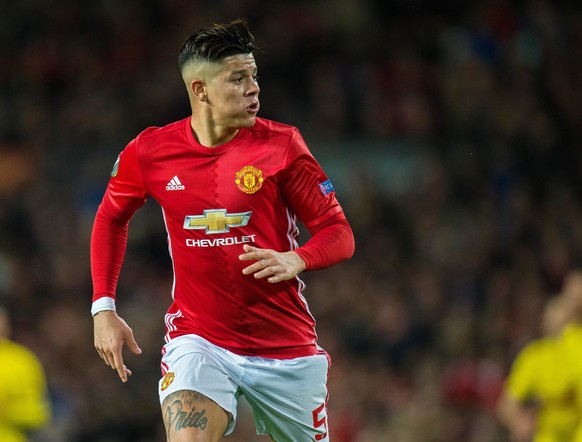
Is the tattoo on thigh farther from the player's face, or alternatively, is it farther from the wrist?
the player's face

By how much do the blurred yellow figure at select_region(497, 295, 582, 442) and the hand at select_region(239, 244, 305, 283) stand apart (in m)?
3.05

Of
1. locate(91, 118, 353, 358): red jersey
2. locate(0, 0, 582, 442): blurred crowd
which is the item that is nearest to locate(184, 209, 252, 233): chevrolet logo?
locate(91, 118, 353, 358): red jersey

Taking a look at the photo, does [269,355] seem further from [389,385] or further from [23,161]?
[23,161]

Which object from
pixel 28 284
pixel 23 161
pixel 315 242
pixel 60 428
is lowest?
pixel 60 428

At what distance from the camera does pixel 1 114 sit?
12.5 meters

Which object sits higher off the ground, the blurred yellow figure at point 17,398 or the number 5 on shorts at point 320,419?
the number 5 on shorts at point 320,419

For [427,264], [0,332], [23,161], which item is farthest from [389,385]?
[23,161]

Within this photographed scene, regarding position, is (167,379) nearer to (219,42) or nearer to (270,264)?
(270,264)

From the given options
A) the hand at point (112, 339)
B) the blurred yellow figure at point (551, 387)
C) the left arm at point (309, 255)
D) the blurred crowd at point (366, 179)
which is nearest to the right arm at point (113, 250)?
the hand at point (112, 339)

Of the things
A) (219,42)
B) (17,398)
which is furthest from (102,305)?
(17,398)

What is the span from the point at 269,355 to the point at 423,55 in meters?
8.19

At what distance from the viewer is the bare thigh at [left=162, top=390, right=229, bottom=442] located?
4516 millimetres

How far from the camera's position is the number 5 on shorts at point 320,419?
16.3 ft

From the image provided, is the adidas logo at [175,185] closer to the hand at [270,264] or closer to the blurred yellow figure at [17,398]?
the hand at [270,264]
